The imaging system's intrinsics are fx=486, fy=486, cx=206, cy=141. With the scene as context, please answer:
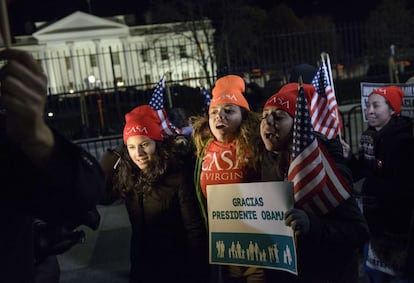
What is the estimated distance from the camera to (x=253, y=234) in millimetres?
2896

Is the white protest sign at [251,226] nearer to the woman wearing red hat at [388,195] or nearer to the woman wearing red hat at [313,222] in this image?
the woman wearing red hat at [313,222]

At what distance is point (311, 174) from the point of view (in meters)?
2.59

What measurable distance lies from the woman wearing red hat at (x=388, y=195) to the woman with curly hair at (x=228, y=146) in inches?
41.3

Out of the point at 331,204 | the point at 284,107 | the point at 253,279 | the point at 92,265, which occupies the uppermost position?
the point at 284,107

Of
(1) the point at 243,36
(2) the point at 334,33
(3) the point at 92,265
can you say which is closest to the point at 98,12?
(1) the point at 243,36

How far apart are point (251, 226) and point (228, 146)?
0.64 metres

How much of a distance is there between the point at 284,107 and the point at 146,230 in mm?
1191

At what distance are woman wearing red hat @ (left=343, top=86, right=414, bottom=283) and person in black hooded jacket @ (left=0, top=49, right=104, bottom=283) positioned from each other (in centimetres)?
273

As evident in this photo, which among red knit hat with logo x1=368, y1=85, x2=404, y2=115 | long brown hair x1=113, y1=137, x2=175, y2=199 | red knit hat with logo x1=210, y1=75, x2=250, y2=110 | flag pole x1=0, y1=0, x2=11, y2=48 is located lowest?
long brown hair x1=113, y1=137, x2=175, y2=199

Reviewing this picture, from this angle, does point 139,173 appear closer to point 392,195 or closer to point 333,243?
point 333,243

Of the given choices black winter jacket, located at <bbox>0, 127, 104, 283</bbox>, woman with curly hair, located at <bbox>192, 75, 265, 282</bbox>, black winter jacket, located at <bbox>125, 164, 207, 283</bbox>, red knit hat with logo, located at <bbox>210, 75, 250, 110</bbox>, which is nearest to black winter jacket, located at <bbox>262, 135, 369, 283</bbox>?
woman with curly hair, located at <bbox>192, 75, 265, 282</bbox>

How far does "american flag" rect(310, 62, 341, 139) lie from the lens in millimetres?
4039

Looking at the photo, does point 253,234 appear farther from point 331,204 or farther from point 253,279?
point 331,204

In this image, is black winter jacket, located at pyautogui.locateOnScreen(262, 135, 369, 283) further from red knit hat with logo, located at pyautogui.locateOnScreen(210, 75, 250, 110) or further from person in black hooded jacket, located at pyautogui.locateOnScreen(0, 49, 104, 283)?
person in black hooded jacket, located at pyautogui.locateOnScreen(0, 49, 104, 283)
